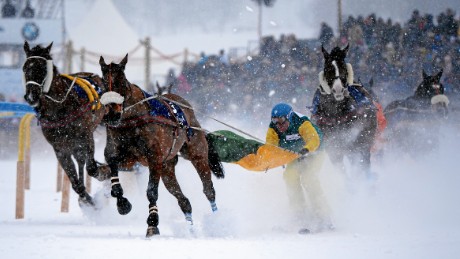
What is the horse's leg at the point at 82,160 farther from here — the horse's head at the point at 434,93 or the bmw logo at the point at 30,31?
the bmw logo at the point at 30,31

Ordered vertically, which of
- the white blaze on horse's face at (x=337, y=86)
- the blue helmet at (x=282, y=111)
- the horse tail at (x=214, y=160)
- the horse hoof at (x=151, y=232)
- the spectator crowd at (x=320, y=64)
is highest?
the spectator crowd at (x=320, y=64)

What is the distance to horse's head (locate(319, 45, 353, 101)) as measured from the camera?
356 inches

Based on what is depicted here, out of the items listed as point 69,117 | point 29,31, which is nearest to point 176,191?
point 69,117

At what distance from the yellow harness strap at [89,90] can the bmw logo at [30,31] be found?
21.1m

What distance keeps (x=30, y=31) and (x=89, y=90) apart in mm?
21350

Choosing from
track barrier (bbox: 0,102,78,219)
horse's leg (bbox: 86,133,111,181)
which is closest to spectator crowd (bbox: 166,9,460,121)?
track barrier (bbox: 0,102,78,219)

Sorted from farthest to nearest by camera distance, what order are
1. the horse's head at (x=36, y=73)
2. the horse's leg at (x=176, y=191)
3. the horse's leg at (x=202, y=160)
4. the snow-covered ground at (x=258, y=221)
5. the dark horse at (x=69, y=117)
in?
the horse's leg at (x=202, y=160) → the dark horse at (x=69, y=117) → the horse's head at (x=36, y=73) → the horse's leg at (x=176, y=191) → the snow-covered ground at (x=258, y=221)

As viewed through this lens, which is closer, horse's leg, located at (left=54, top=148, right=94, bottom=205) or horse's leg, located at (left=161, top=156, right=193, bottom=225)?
horse's leg, located at (left=161, top=156, right=193, bottom=225)

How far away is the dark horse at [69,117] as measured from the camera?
878cm

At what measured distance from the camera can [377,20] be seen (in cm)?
1780

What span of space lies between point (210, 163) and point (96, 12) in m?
34.5

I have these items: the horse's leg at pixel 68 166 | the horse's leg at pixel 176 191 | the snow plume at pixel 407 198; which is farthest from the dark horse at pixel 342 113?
the horse's leg at pixel 68 166

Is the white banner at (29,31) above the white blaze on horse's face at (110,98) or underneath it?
above

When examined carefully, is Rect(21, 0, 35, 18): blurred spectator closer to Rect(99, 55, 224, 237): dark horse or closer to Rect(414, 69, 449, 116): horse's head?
Rect(414, 69, 449, 116): horse's head
